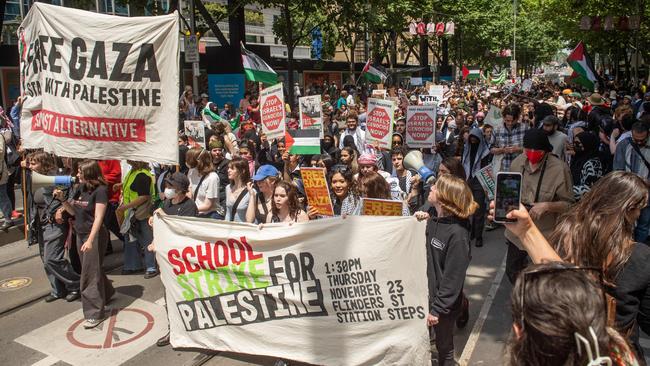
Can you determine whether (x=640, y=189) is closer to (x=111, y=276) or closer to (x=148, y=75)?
(x=148, y=75)

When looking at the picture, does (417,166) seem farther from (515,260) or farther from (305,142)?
(305,142)

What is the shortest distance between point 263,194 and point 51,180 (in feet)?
7.74

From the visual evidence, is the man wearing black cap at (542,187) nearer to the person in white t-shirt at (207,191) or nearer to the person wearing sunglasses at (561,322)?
the person wearing sunglasses at (561,322)

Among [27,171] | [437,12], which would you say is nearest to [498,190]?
[27,171]

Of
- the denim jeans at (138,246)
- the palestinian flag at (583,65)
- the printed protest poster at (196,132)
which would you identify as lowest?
the denim jeans at (138,246)

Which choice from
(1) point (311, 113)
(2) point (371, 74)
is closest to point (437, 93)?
(2) point (371, 74)

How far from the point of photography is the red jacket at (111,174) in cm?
760

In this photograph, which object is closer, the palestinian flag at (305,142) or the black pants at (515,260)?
the black pants at (515,260)

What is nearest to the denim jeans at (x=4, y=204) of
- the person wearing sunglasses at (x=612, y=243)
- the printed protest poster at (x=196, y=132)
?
the printed protest poster at (x=196, y=132)

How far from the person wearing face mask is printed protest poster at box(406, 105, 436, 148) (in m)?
3.41

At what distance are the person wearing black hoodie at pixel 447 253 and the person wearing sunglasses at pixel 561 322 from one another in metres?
1.92

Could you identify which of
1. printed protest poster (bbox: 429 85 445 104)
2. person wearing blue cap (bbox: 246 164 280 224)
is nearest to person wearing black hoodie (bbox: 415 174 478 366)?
person wearing blue cap (bbox: 246 164 280 224)

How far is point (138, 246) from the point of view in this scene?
7168 millimetres

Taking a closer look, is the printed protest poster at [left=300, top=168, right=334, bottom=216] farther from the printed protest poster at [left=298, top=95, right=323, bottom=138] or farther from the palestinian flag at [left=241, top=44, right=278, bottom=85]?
the palestinian flag at [left=241, top=44, right=278, bottom=85]
